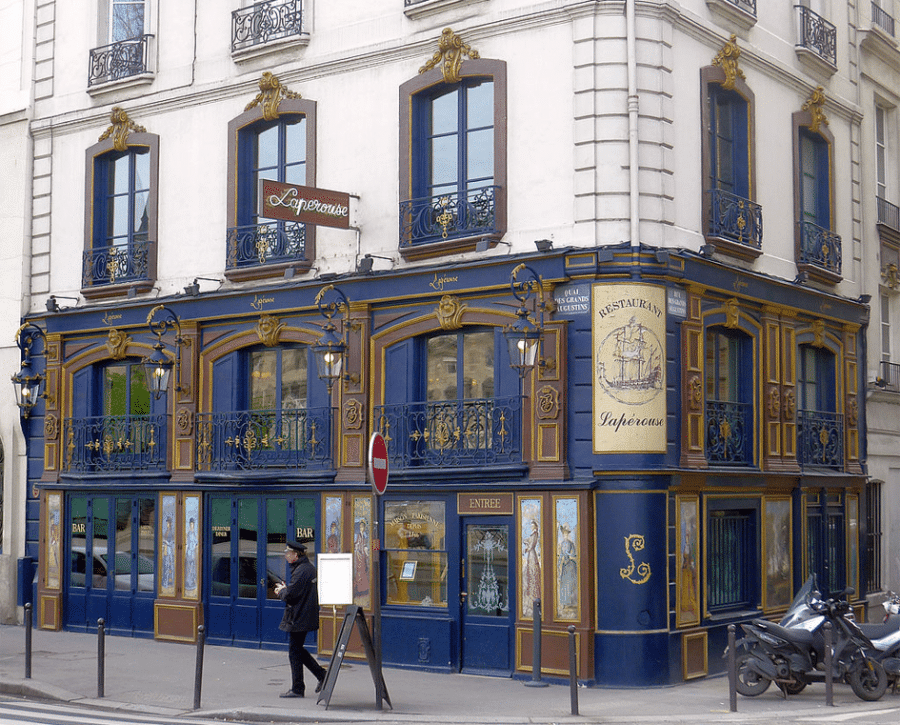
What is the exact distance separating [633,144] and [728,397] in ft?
Result: 13.3

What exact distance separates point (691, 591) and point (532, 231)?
497 cm

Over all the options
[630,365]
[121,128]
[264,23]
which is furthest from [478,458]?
[121,128]

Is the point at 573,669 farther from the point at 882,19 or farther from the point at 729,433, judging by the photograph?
the point at 882,19

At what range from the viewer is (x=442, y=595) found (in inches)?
688

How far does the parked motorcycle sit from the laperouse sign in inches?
304

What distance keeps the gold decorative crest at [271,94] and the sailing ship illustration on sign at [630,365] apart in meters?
6.56

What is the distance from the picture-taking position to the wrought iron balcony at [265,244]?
19.5 meters

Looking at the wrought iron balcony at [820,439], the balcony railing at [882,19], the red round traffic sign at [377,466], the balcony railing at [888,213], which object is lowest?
the red round traffic sign at [377,466]

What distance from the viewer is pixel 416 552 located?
17.8m

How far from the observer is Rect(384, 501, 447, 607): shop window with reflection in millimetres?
17562

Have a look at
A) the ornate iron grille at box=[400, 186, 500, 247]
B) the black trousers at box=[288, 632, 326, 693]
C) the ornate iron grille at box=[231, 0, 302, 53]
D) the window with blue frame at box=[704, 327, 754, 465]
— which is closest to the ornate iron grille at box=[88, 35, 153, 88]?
the ornate iron grille at box=[231, 0, 302, 53]

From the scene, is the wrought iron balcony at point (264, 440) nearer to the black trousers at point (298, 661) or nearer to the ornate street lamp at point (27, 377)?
the ornate street lamp at point (27, 377)

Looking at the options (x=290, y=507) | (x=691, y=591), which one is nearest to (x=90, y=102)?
(x=290, y=507)

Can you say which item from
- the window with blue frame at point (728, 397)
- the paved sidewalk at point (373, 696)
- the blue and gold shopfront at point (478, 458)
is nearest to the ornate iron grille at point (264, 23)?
the blue and gold shopfront at point (478, 458)
